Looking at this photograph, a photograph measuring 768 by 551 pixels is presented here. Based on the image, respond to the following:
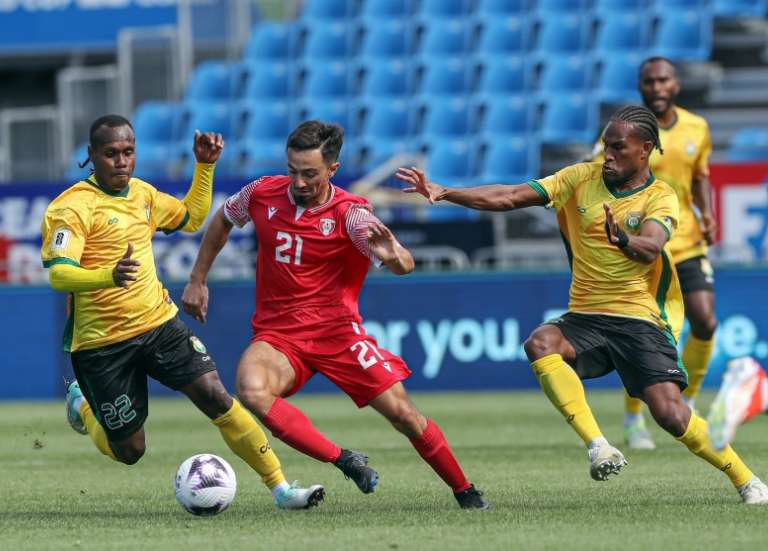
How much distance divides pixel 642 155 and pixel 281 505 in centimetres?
255

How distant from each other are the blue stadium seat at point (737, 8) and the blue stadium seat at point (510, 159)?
3382mm

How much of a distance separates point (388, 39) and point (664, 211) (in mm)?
15921

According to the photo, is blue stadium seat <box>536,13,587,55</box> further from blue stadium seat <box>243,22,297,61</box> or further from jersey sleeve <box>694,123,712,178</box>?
jersey sleeve <box>694,123,712,178</box>

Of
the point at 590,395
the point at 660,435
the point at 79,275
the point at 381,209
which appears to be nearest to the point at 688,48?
the point at 381,209

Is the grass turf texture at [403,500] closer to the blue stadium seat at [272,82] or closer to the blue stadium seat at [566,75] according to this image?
the blue stadium seat at [566,75]

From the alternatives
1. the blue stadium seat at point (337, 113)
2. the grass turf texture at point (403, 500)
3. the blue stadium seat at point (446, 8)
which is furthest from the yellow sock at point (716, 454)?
the blue stadium seat at point (446, 8)

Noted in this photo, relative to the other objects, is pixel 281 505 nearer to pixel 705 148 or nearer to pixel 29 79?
pixel 705 148

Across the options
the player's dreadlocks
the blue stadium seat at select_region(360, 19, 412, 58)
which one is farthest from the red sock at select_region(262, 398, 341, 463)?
the blue stadium seat at select_region(360, 19, 412, 58)

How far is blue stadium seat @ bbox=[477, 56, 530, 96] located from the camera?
2195cm

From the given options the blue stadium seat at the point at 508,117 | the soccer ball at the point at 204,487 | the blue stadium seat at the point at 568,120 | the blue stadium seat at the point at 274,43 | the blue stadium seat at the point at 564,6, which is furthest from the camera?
the blue stadium seat at the point at 274,43

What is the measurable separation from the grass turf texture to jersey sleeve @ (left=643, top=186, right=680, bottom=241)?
138cm

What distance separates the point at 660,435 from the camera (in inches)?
467

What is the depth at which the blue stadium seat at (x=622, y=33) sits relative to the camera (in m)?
21.8

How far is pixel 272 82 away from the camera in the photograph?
23.6 m
